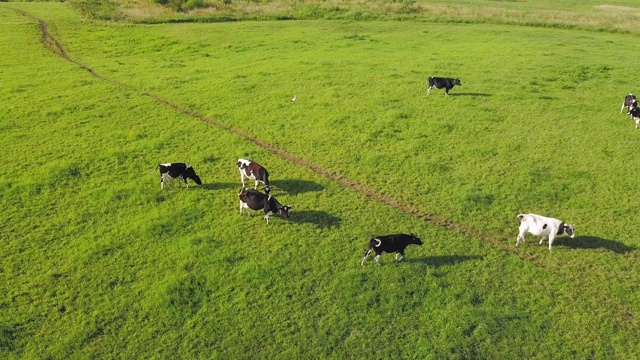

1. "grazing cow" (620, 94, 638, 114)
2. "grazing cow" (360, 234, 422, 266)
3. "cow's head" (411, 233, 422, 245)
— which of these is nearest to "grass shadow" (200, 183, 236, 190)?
"grazing cow" (360, 234, 422, 266)

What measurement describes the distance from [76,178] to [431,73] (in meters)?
22.3

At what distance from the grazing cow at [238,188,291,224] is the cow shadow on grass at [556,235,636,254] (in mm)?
9004

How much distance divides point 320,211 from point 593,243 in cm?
902

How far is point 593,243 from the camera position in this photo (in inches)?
671

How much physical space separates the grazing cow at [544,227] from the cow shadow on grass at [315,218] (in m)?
5.97

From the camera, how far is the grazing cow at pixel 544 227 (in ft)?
54.0

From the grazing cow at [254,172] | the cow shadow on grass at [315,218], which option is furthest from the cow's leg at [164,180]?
the cow shadow on grass at [315,218]

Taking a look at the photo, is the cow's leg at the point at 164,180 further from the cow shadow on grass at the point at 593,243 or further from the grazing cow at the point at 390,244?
the cow shadow on grass at the point at 593,243

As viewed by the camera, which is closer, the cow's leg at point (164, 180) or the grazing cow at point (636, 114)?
the cow's leg at point (164, 180)

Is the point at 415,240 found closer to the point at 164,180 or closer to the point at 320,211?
the point at 320,211

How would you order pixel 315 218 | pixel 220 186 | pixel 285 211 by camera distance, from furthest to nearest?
1. pixel 220 186
2. pixel 315 218
3. pixel 285 211

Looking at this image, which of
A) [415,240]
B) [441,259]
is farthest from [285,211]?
[441,259]

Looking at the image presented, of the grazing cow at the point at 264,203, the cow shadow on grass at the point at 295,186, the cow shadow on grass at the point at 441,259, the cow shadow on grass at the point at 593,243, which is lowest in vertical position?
the cow shadow on grass at the point at 441,259

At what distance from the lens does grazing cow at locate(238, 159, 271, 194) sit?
19.4 meters
